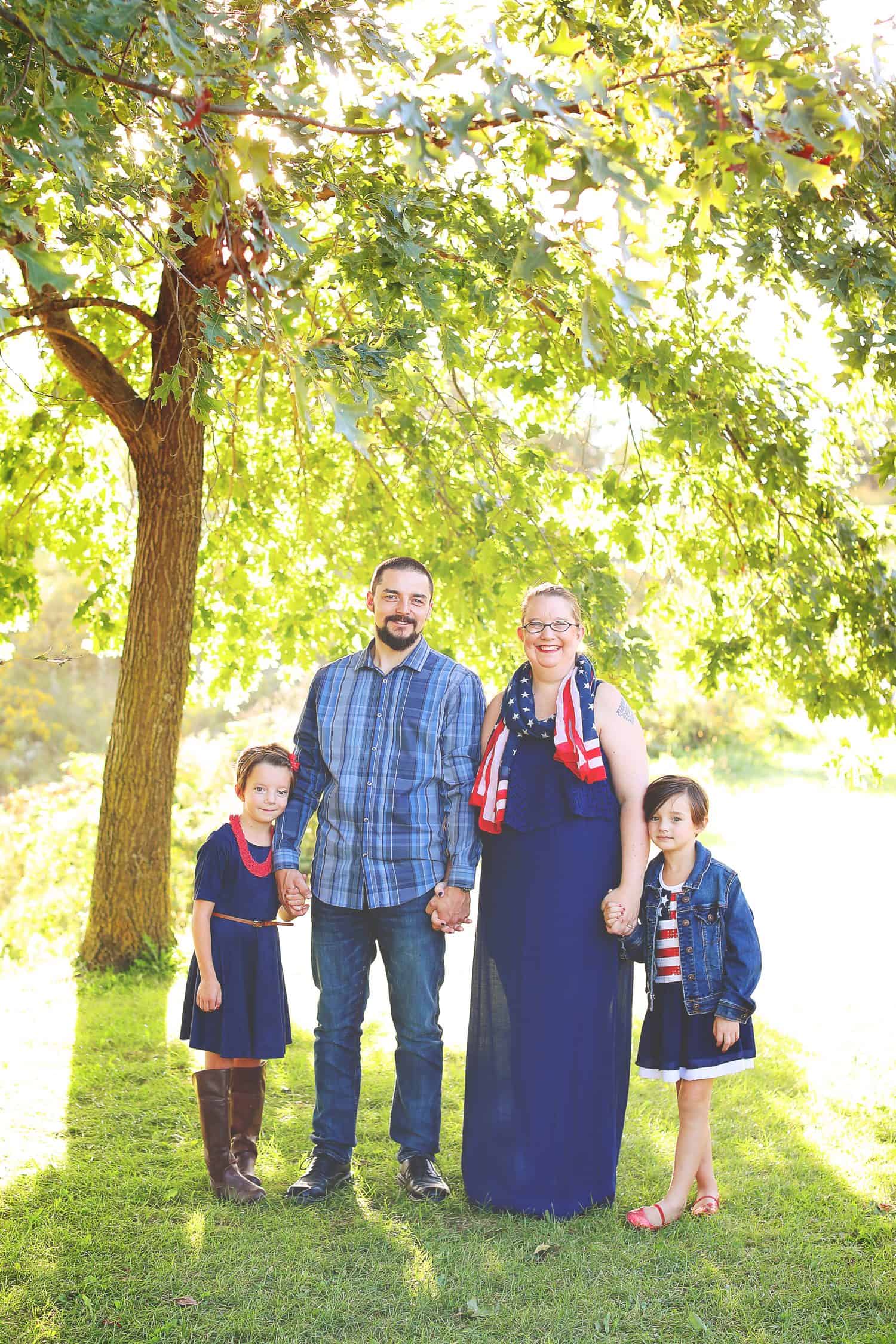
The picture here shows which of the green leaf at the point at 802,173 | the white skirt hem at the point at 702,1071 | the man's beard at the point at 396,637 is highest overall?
the green leaf at the point at 802,173

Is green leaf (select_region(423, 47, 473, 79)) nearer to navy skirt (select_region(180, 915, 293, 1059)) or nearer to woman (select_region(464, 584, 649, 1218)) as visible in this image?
woman (select_region(464, 584, 649, 1218))

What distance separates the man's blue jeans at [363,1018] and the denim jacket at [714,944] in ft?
2.36

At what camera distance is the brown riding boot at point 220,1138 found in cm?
363

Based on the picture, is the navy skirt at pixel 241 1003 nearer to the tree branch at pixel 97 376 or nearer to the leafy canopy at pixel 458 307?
the leafy canopy at pixel 458 307

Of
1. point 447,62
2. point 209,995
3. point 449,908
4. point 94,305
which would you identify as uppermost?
point 94,305

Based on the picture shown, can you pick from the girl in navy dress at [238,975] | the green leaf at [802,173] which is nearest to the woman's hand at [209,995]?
the girl in navy dress at [238,975]

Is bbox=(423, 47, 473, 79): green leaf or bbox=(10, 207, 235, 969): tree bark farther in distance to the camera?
bbox=(10, 207, 235, 969): tree bark

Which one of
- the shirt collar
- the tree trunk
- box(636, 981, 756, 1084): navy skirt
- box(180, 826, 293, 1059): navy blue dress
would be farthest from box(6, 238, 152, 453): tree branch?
box(636, 981, 756, 1084): navy skirt

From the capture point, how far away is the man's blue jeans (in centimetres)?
373

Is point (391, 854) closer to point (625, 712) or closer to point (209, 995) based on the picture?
point (209, 995)

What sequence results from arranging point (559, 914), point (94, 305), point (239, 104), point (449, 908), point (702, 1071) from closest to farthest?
point (239, 104) → point (702, 1071) → point (559, 914) → point (449, 908) → point (94, 305)

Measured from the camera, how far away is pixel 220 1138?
3682mm

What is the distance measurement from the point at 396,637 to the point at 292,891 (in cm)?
86

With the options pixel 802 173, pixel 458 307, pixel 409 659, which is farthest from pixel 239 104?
pixel 458 307
